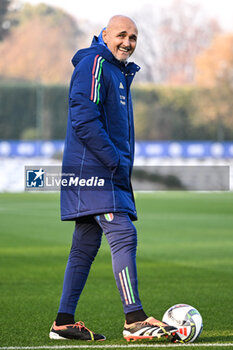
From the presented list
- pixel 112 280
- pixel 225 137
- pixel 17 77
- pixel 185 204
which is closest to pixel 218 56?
pixel 225 137

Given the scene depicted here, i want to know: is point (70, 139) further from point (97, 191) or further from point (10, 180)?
point (10, 180)

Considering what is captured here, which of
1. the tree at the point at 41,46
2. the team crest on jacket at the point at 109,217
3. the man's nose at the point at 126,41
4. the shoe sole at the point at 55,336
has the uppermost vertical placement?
the tree at the point at 41,46

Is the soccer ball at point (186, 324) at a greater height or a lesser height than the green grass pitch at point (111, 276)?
greater

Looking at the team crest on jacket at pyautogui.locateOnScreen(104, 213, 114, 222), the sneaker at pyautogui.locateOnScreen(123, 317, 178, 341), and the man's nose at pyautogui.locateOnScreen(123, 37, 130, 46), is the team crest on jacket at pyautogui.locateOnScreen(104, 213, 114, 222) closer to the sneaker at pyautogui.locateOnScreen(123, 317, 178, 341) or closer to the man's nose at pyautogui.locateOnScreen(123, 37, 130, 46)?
the sneaker at pyautogui.locateOnScreen(123, 317, 178, 341)

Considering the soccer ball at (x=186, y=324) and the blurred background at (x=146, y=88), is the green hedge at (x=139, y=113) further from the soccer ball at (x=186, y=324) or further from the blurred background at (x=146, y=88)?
the soccer ball at (x=186, y=324)

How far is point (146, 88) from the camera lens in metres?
58.1

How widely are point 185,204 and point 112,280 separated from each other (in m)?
16.7

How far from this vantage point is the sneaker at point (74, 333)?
5734 mm

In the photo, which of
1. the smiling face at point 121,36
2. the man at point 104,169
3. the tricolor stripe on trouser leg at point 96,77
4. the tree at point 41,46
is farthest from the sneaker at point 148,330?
the tree at point 41,46

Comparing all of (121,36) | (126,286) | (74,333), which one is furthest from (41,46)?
(126,286)

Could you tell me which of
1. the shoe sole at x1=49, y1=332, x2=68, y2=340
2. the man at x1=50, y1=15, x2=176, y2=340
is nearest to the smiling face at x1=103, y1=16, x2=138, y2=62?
the man at x1=50, y1=15, x2=176, y2=340

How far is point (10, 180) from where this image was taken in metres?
32.8

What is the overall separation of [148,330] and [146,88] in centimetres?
5309

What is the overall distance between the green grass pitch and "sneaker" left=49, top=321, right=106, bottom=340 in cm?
8
